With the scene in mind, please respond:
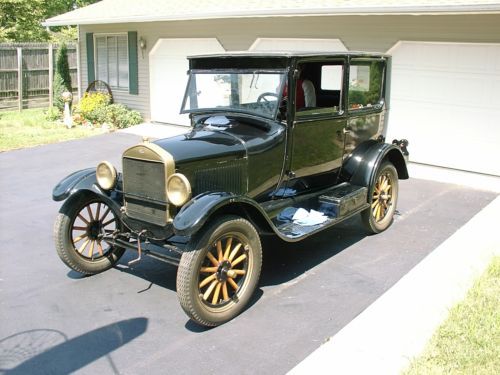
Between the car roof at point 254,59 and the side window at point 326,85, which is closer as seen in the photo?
the car roof at point 254,59

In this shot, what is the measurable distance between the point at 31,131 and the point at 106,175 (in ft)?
29.1

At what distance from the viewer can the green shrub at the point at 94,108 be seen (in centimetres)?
1313

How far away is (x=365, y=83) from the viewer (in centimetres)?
580

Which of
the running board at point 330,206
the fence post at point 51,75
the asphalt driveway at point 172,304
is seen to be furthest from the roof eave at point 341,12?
the fence post at point 51,75

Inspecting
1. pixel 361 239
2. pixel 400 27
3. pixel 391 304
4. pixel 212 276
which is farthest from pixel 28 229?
pixel 400 27

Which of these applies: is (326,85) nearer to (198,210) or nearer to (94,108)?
(198,210)

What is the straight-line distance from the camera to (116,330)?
12.4ft

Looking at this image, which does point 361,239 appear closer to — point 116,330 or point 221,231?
point 221,231

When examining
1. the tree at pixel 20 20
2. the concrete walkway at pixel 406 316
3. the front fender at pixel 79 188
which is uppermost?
the tree at pixel 20 20

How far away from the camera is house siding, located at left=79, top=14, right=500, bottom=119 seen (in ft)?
26.5

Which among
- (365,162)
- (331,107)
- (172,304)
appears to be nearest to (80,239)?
(172,304)

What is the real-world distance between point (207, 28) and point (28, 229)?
7085 mm

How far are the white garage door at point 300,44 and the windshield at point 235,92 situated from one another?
4809 mm

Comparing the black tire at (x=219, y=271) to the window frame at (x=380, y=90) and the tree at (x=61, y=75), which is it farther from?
the tree at (x=61, y=75)
